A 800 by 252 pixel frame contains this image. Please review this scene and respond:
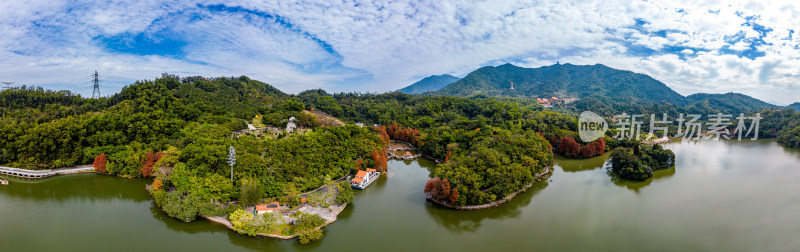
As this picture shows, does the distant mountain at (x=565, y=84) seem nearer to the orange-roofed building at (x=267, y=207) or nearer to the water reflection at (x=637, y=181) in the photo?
the water reflection at (x=637, y=181)

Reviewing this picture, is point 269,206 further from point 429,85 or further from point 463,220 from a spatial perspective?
point 429,85

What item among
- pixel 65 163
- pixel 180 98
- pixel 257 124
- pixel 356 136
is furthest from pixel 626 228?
pixel 180 98

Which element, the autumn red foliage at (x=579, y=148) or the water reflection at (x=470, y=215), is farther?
the autumn red foliage at (x=579, y=148)

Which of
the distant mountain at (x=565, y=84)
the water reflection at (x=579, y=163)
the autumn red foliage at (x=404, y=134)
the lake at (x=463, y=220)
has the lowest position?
the lake at (x=463, y=220)

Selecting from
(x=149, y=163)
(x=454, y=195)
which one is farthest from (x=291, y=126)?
(x=454, y=195)

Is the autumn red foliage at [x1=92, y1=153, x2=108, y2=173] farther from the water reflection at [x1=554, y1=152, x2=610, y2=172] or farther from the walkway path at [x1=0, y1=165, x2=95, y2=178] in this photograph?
the water reflection at [x1=554, y1=152, x2=610, y2=172]

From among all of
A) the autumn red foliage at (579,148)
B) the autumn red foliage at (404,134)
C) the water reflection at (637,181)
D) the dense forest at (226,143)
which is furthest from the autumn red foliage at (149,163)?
the autumn red foliage at (579,148)

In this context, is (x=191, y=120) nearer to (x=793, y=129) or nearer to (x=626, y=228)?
(x=626, y=228)

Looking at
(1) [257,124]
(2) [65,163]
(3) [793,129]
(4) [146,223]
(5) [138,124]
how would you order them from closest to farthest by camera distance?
(4) [146,223], (2) [65,163], (5) [138,124], (1) [257,124], (3) [793,129]
